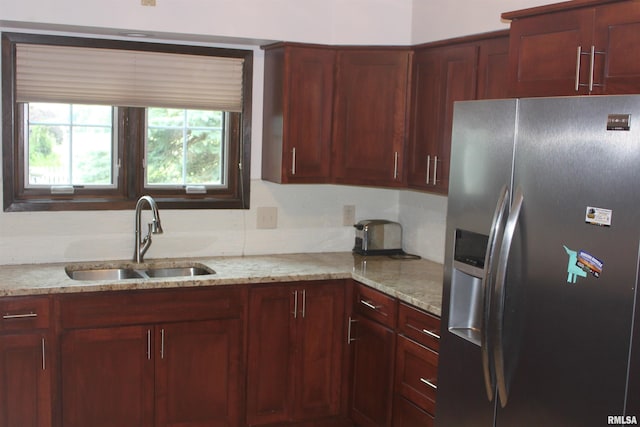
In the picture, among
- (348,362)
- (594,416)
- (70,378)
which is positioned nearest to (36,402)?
(70,378)

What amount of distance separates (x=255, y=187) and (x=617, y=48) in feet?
7.79

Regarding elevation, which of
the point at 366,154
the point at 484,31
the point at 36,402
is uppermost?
the point at 484,31

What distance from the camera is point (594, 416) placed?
2.25 metres

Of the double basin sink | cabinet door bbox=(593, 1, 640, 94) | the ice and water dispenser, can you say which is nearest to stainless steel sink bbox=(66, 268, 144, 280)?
the double basin sink

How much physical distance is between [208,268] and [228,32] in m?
1.23

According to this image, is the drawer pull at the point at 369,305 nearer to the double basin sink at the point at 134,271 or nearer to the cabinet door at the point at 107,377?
the double basin sink at the point at 134,271

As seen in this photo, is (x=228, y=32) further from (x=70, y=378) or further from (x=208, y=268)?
(x=70, y=378)

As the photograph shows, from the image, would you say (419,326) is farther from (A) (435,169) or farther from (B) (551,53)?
(B) (551,53)

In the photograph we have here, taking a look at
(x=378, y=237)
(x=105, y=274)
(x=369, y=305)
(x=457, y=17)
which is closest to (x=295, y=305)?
(x=369, y=305)

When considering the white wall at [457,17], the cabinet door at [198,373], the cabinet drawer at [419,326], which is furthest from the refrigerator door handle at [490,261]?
the cabinet door at [198,373]

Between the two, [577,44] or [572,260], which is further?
[577,44]

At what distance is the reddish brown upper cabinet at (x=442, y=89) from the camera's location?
Result: 3414mm

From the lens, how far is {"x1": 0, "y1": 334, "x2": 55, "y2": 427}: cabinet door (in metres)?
3.35

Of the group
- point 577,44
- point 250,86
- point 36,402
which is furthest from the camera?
point 250,86
